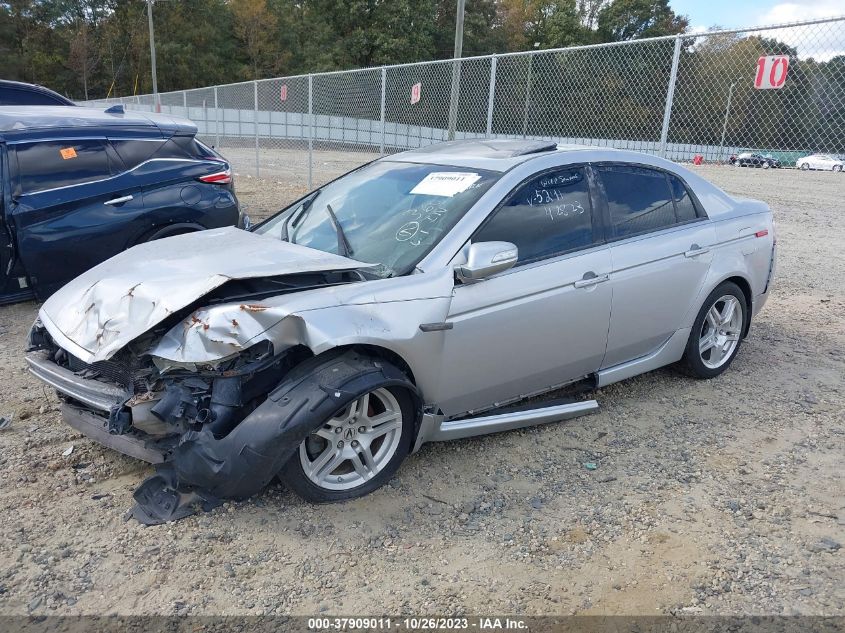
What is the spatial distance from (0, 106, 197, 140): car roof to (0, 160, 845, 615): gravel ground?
8.88ft

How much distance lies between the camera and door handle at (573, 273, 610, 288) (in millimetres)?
3773

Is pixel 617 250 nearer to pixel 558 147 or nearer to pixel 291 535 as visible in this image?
pixel 558 147

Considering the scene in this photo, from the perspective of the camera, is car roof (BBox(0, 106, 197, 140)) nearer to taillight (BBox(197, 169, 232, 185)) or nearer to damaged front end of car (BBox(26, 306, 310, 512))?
taillight (BBox(197, 169, 232, 185))

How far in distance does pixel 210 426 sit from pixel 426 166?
2139mm

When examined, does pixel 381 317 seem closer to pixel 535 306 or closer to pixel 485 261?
pixel 485 261

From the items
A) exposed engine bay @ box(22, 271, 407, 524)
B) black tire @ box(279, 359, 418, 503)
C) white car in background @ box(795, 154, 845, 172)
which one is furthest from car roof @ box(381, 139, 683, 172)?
white car in background @ box(795, 154, 845, 172)

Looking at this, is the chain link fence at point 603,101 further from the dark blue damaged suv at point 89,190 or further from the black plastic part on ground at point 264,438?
the black plastic part on ground at point 264,438

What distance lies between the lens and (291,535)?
294cm

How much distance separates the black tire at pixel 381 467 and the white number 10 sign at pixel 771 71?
6.00 metres

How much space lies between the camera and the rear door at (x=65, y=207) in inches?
220

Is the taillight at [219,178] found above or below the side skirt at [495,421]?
above

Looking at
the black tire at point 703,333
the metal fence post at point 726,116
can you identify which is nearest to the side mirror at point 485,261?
the black tire at point 703,333

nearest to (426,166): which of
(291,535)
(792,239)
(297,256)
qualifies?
(297,256)

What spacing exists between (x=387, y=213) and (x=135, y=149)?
12.2 ft
